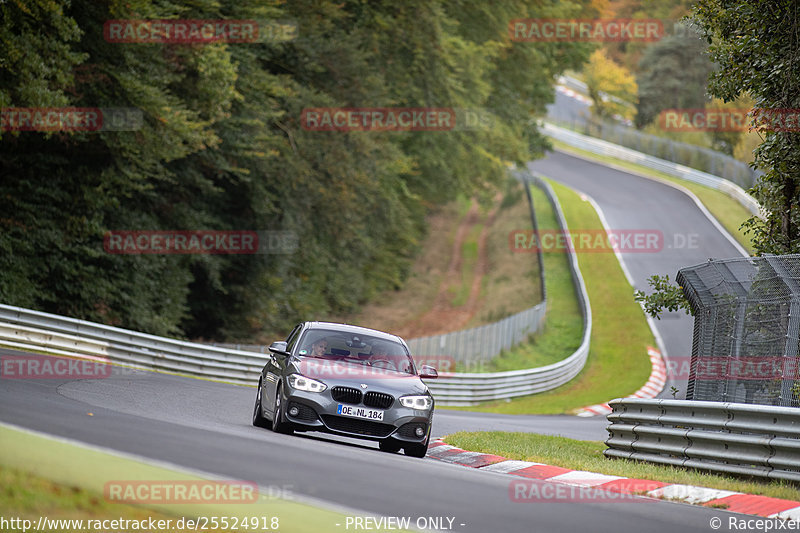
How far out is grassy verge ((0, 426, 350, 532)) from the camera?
17.8 ft

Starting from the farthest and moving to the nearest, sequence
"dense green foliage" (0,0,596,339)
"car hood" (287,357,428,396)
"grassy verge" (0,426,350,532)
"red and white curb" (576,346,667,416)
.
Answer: "red and white curb" (576,346,667,416)
"dense green foliage" (0,0,596,339)
"car hood" (287,357,428,396)
"grassy verge" (0,426,350,532)

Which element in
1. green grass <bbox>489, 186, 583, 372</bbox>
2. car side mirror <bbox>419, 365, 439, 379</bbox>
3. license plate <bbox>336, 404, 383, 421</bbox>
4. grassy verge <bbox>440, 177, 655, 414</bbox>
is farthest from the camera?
green grass <bbox>489, 186, 583, 372</bbox>

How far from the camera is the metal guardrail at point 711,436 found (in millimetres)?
11188

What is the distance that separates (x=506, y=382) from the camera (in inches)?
1304

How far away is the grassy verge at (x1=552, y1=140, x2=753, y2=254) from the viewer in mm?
53344

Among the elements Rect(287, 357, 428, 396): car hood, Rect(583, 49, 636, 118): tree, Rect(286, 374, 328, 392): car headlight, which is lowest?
Rect(286, 374, 328, 392): car headlight

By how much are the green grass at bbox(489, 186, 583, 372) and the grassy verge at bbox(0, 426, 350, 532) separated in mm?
29858

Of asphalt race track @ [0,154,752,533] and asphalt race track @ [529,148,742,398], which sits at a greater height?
asphalt race track @ [529,148,742,398]

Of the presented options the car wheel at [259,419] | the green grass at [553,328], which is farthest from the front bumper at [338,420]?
the green grass at [553,328]

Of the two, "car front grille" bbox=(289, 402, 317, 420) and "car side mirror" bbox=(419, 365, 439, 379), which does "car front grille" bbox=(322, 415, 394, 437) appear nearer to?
"car front grille" bbox=(289, 402, 317, 420)

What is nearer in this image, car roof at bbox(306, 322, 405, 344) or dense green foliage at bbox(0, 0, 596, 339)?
car roof at bbox(306, 322, 405, 344)

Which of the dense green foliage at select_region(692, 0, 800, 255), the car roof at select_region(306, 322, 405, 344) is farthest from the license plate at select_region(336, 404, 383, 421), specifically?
the dense green foliage at select_region(692, 0, 800, 255)

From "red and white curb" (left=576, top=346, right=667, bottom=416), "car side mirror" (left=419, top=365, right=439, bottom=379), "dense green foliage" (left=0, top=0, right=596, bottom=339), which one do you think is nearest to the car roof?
"car side mirror" (left=419, top=365, right=439, bottom=379)

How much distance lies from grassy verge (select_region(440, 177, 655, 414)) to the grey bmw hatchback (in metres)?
18.0
